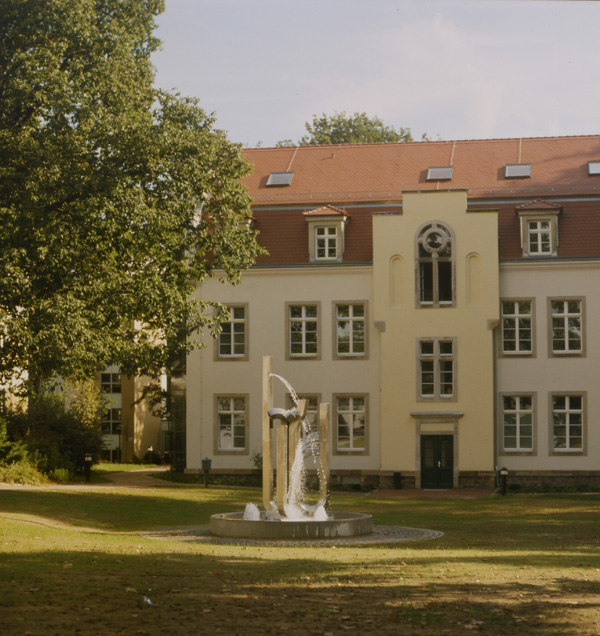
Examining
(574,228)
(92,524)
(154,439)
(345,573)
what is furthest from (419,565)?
(154,439)

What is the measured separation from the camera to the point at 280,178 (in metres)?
39.8

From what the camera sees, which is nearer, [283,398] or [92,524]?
[92,524]

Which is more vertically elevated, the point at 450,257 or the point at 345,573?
the point at 450,257

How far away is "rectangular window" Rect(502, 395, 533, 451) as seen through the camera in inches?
1410

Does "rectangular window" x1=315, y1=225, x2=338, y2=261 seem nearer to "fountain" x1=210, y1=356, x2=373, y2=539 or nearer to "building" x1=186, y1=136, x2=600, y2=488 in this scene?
"building" x1=186, y1=136, x2=600, y2=488

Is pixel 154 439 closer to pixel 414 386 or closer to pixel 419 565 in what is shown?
pixel 414 386

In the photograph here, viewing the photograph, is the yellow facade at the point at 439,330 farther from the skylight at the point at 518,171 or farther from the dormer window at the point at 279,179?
the dormer window at the point at 279,179

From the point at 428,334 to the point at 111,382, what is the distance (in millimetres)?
25758

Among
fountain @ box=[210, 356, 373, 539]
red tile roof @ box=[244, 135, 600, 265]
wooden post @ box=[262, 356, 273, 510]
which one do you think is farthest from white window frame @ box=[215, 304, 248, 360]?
wooden post @ box=[262, 356, 273, 510]

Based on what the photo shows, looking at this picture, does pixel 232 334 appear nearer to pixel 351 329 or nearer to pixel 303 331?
pixel 303 331

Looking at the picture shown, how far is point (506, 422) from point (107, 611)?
93.2ft

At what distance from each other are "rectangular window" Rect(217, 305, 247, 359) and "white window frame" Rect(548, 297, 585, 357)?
10.6 metres

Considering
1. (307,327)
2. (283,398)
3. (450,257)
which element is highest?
(450,257)

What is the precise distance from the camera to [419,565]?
41.8 ft
